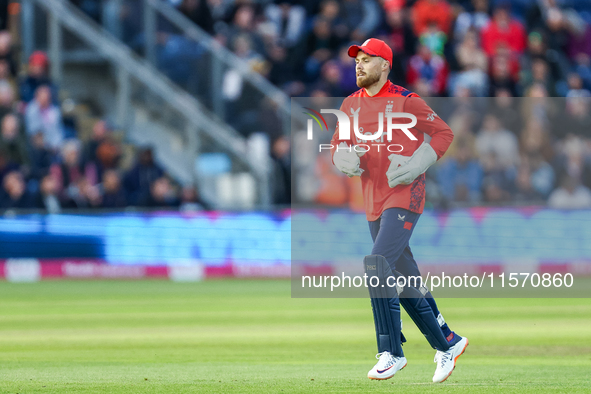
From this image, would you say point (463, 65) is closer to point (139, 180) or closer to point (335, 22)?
point (335, 22)

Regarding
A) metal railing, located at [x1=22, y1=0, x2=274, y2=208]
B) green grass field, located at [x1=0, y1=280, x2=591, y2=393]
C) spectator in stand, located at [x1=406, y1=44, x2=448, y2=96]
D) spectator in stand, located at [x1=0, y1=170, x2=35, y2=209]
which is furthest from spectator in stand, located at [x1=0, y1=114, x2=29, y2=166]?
spectator in stand, located at [x1=406, y1=44, x2=448, y2=96]

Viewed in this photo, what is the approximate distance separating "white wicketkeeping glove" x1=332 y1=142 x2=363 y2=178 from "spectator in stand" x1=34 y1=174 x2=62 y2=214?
12.5 metres

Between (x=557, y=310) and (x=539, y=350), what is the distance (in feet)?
14.7

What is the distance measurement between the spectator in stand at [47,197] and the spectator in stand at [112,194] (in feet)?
2.89

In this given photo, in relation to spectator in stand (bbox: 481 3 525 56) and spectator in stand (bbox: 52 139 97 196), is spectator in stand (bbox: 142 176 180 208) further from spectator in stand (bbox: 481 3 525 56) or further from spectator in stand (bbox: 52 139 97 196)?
spectator in stand (bbox: 481 3 525 56)

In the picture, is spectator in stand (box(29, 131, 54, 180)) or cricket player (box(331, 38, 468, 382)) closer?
cricket player (box(331, 38, 468, 382))

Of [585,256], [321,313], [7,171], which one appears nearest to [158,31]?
[7,171]

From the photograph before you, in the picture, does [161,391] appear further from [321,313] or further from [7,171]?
[7,171]

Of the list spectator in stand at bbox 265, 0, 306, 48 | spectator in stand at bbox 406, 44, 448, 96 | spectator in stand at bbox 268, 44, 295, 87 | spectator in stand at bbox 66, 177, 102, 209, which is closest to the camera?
spectator in stand at bbox 66, 177, 102, 209

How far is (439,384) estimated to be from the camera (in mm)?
7070

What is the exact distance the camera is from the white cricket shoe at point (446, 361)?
7.21m

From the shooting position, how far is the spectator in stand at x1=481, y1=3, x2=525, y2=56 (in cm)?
2147

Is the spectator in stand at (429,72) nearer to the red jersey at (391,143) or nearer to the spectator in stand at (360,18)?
the spectator in stand at (360,18)

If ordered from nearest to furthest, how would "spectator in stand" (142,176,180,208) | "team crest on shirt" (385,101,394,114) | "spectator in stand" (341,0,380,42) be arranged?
"team crest on shirt" (385,101,394,114)
"spectator in stand" (142,176,180,208)
"spectator in stand" (341,0,380,42)
